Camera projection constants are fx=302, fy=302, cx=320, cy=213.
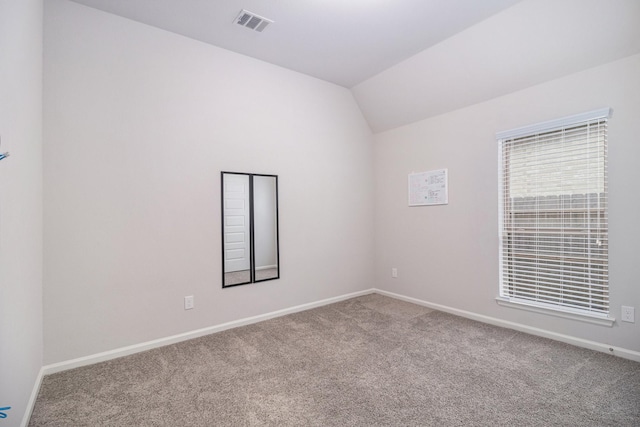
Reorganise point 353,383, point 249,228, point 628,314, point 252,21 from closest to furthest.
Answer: point 353,383 → point 628,314 → point 252,21 → point 249,228

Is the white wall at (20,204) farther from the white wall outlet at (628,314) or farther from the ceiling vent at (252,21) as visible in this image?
the white wall outlet at (628,314)

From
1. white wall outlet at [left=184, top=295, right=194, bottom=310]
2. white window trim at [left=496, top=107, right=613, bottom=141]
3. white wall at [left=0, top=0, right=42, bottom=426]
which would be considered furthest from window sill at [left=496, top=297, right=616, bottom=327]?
white wall at [left=0, top=0, right=42, bottom=426]

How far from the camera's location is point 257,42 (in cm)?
303

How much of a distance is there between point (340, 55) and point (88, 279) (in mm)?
3188

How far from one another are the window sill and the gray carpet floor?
0.26m

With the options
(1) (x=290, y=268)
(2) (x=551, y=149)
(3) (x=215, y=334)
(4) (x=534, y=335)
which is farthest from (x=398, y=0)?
(3) (x=215, y=334)

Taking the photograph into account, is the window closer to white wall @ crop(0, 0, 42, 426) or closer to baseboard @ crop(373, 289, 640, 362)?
baseboard @ crop(373, 289, 640, 362)

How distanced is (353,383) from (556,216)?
2.39 meters

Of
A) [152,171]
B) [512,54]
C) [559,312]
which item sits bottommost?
[559,312]

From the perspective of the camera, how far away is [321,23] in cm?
271

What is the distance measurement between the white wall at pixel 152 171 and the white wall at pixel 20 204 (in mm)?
172

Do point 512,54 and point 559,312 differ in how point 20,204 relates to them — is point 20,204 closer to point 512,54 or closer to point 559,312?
point 512,54

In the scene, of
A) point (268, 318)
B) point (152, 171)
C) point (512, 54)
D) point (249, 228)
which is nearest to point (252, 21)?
point (152, 171)

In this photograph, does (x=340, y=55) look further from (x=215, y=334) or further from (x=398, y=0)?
(x=215, y=334)
